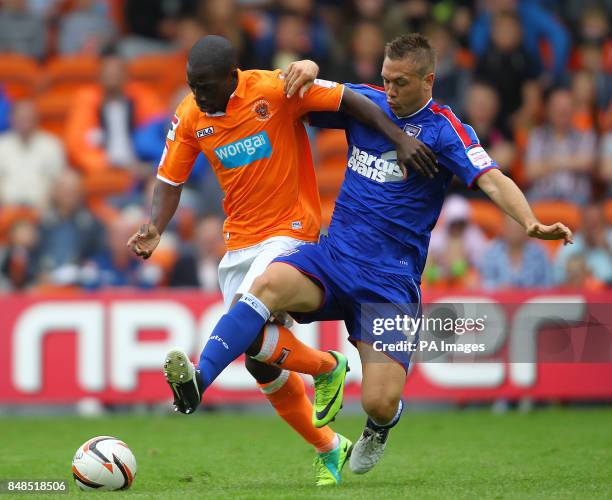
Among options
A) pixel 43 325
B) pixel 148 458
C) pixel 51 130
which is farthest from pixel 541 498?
pixel 51 130

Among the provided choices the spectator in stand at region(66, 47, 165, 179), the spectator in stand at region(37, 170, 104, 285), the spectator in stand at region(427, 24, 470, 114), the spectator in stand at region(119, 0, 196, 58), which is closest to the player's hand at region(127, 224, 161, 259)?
the spectator in stand at region(37, 170, 104, 285)

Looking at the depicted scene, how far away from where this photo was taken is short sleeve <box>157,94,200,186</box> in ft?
24.0

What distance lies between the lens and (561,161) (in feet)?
47.7

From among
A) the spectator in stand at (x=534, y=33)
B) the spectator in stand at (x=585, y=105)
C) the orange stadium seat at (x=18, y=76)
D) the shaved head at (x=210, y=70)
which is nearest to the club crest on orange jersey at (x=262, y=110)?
the shaved head at (x=210, y=70)

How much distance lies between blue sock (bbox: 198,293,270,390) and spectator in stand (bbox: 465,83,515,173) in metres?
8.24

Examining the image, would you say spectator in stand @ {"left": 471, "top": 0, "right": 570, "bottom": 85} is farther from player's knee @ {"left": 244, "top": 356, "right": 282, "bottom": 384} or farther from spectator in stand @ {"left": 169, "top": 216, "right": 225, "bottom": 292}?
player's knee @ {"left": 244, "top": 356, "right": 282, "bottom": 384}

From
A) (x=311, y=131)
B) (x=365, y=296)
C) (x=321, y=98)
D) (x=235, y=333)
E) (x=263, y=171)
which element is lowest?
(x=311, y=131)

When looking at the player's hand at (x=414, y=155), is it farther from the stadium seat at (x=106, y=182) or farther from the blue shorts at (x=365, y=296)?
the stadium seat at (x=106, y=182)

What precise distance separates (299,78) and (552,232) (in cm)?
174

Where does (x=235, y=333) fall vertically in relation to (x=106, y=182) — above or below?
above

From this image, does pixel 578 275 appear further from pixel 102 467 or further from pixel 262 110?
pixel 102 467

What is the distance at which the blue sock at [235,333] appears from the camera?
6621mm

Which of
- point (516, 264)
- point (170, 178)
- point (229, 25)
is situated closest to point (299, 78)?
point (170, 178)

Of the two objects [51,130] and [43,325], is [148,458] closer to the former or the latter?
[43,325]
